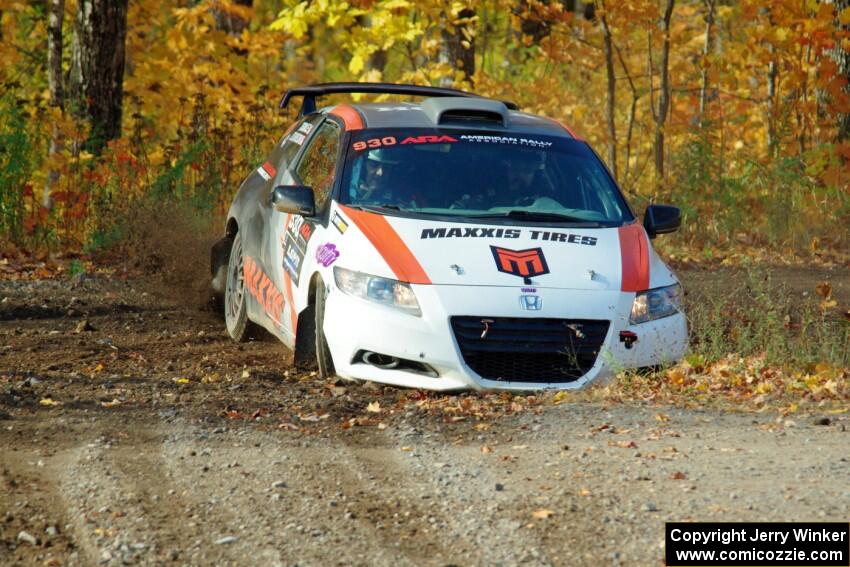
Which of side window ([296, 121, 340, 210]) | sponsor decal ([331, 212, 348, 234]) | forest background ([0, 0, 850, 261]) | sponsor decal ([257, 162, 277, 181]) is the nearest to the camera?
sponsor decal ([331, 212, 348, 234])

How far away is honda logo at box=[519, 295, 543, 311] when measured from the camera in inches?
286

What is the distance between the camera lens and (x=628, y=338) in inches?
294

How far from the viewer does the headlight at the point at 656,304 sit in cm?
A: 756

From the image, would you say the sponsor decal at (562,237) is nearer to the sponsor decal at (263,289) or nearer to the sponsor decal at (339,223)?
the sponsor decal at (339,223)

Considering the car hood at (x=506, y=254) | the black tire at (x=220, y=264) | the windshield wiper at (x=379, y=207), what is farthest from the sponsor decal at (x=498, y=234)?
the black tire at (x=220, y=264)

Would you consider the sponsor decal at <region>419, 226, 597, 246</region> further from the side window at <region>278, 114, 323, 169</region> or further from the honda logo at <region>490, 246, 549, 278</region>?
the side window at <region>278, 114, 323, 169</region>

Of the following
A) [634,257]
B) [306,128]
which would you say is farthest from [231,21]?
[634,257]

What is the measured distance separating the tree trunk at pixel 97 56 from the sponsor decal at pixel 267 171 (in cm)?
502

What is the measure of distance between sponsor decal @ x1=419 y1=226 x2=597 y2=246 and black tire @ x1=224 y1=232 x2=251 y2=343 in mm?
2133

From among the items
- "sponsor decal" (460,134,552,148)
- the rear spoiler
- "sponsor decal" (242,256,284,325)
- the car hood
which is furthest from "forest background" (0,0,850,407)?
"sponsor decal" (242,256,284,325)

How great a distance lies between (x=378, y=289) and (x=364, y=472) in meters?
1.78

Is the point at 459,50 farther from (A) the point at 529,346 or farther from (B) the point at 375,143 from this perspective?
(A) the point at 529,346

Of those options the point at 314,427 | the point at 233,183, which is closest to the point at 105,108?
the point at 233,183

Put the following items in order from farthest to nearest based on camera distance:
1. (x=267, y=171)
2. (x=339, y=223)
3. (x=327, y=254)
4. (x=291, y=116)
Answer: (x=291, y=116), (x=267, y=171), (x=339, y=223), (x=327, y=254)
